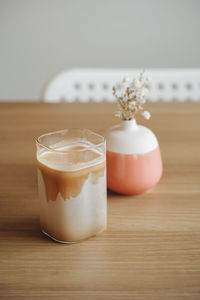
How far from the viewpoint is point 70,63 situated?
243cm

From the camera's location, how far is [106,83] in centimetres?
142

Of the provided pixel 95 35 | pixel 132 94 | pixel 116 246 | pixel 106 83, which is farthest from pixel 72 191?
pixel 95 35

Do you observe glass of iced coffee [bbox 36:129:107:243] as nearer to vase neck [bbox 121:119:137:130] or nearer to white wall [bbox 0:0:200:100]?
vase neck [bbox 121:119:137:130]

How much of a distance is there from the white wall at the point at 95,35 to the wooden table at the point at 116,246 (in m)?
1.70

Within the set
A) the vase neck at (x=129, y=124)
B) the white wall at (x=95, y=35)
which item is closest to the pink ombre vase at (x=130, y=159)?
the vase neck at (x=129, y=124)

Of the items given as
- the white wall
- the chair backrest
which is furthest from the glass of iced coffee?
the white wall

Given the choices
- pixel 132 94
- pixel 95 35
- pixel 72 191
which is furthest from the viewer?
pixel 95 35

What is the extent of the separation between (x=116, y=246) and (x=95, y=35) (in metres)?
2.07

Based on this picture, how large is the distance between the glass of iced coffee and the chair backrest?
0.94m

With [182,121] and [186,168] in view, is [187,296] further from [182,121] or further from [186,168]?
[182,121]

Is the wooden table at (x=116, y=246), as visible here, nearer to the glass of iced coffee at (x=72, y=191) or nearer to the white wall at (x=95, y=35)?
the glass of iced coffee at (x=72, y=191)

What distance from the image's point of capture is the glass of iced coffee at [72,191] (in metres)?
0.46

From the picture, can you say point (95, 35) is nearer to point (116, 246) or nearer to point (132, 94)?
point (132, 94)

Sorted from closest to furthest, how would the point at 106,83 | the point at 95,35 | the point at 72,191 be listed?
the point at 72,191
the point at 106,83
the point at 95,35
